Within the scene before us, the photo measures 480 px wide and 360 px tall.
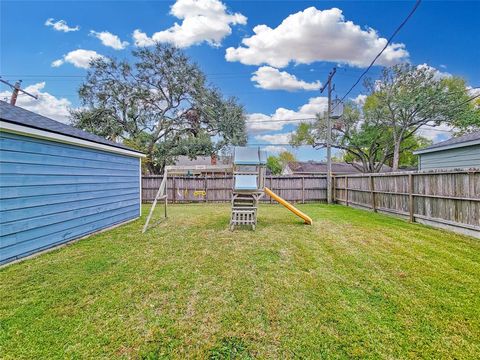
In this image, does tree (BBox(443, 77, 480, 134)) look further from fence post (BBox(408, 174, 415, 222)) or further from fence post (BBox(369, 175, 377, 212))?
fence post (BBox(408, 174, 415, 222))

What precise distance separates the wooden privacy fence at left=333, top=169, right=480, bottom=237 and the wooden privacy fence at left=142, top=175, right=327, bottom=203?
3.33 metres

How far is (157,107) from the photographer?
16.9m

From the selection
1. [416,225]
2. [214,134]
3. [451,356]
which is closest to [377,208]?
[416,225]

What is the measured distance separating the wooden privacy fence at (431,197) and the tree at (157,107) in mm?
10749

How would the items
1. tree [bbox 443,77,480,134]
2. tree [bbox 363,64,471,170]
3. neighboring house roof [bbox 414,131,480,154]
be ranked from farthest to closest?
tree [bbox 363,64,471,170]
tree [bbox 443,77,480,134]
neighboring house roof [bbox 414,131,480,154]

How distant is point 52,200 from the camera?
4266mm

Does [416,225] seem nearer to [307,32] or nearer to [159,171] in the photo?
[307,32]

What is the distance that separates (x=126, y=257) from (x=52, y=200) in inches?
73.8

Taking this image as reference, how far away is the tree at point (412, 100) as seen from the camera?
51.6ft

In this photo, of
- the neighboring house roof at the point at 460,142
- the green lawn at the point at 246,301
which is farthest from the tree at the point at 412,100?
the green lawn at the point at 246,301

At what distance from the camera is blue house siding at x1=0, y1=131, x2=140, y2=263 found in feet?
11.5

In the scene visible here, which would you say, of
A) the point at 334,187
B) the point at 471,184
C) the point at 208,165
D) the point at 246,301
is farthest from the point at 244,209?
the point at 334,187

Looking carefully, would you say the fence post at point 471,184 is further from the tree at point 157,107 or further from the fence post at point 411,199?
the tree at point 157,107

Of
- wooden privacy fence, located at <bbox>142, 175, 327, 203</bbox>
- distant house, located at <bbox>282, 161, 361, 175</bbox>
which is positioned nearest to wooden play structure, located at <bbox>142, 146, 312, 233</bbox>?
wooden privacy fence, located at <bbox>142, 175, 327, 203</bbox>
